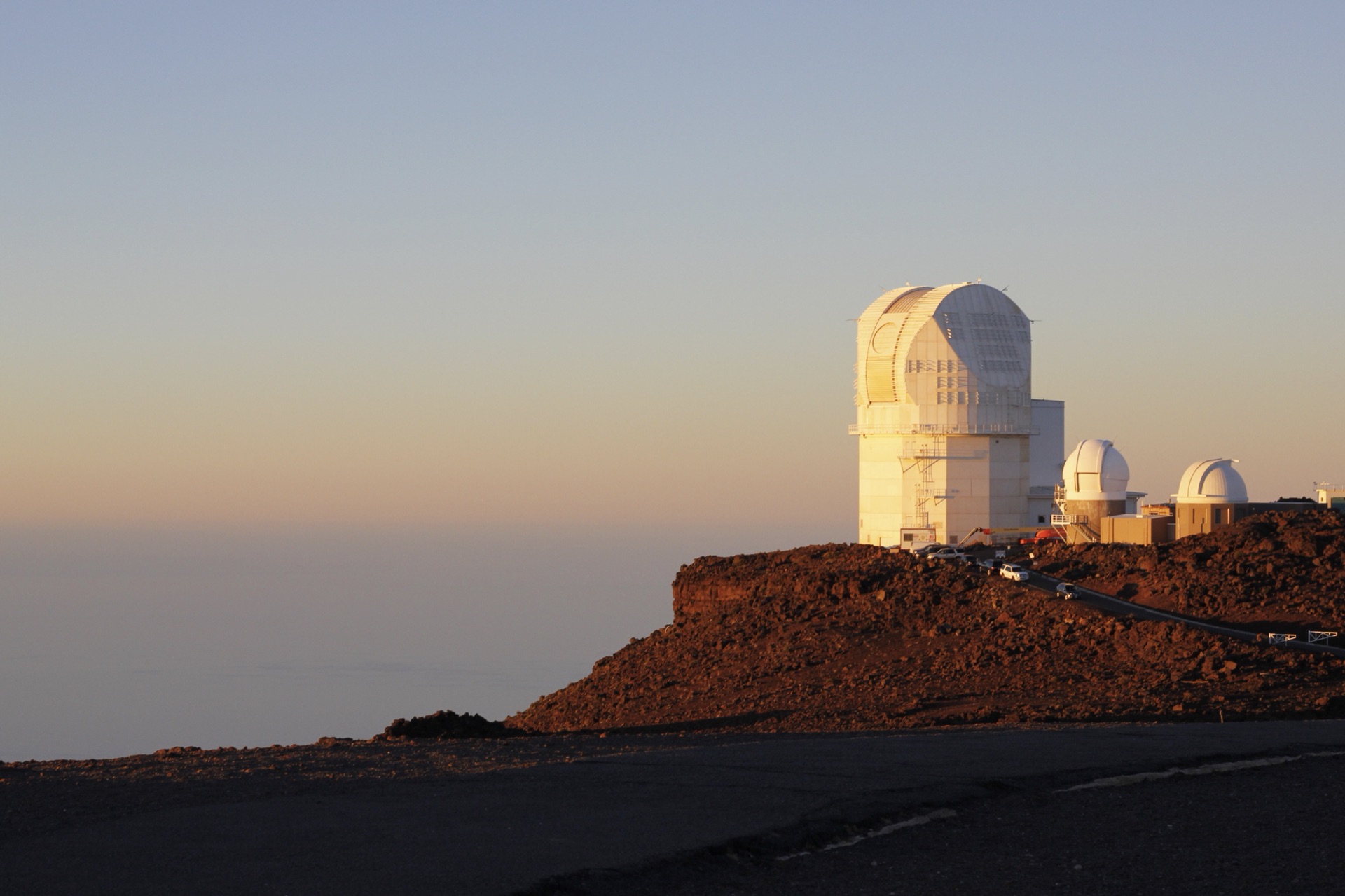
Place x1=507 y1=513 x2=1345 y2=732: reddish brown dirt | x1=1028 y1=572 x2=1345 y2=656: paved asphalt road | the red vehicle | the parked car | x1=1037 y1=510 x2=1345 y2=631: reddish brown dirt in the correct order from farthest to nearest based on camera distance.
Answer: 1. the red vehicle
2. the parked car
3. x1=1037 y1=510 x2=1345 y2=631: reddish brown dirt
4. x1=1028 y1=572 x2=1345 y2=656: paved asphalt road
5. x1=507 y1=513 x2=1345 y2=732: reddish brown dirt

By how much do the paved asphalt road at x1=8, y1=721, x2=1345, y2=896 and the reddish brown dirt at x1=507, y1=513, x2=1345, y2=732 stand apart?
22.0ft

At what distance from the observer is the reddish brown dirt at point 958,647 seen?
2319 centimetres

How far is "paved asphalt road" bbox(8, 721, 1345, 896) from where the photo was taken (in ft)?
31.3

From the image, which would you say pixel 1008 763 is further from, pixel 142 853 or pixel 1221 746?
pixel 142 853

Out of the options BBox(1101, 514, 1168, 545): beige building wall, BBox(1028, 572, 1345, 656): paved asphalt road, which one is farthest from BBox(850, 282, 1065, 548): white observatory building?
BBox(1028, 572, 1345, 656): paved asphalt road

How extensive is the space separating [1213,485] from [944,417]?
8.40 meters

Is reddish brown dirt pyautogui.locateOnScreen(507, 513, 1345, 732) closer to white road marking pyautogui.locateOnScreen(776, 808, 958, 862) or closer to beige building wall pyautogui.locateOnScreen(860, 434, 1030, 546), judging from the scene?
beige building wall pyautogui.locateOnScreen(860, 434, 1030, 546)

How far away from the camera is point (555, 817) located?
11367mm

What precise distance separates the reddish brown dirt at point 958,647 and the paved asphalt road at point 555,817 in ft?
22.0

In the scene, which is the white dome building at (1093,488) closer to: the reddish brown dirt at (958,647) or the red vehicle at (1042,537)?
the red vehicle at (1042,537)

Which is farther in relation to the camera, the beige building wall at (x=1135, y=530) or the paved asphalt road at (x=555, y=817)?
the beige building wall at (x=1135, y=530)

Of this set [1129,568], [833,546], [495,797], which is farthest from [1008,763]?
[833,546]

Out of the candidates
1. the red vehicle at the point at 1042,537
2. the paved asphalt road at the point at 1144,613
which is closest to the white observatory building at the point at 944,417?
the red vehicle at the point at 1042,537

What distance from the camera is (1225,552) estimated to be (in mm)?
33719
